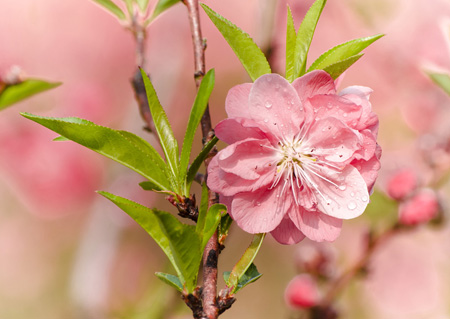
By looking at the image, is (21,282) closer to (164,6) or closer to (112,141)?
(164,6)

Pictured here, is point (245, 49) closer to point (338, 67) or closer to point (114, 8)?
point (338, 67)

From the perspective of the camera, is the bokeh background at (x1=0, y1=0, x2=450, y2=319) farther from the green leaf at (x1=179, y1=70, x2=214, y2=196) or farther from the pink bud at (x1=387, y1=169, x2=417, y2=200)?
the green leaf at (x1=179, y1=70, x2=214, y2=196)

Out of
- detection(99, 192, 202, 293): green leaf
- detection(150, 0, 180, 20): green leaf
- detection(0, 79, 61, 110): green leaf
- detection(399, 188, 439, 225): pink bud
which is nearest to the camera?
detection(99, 192, 202, 293): green leaf

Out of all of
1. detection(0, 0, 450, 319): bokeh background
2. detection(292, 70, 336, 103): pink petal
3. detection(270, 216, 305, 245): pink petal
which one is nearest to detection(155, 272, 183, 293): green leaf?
detection(270, 216, 305, 245): pink petal

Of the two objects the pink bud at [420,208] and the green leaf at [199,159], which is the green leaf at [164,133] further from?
the pink bud at [420,208]

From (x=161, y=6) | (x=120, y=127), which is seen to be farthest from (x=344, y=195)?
(x=120, y=127)

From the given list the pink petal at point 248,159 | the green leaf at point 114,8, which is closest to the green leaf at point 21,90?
the green leaf at point 114,8

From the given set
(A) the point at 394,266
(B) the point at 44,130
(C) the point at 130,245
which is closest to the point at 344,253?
(A) the point at 394,266
